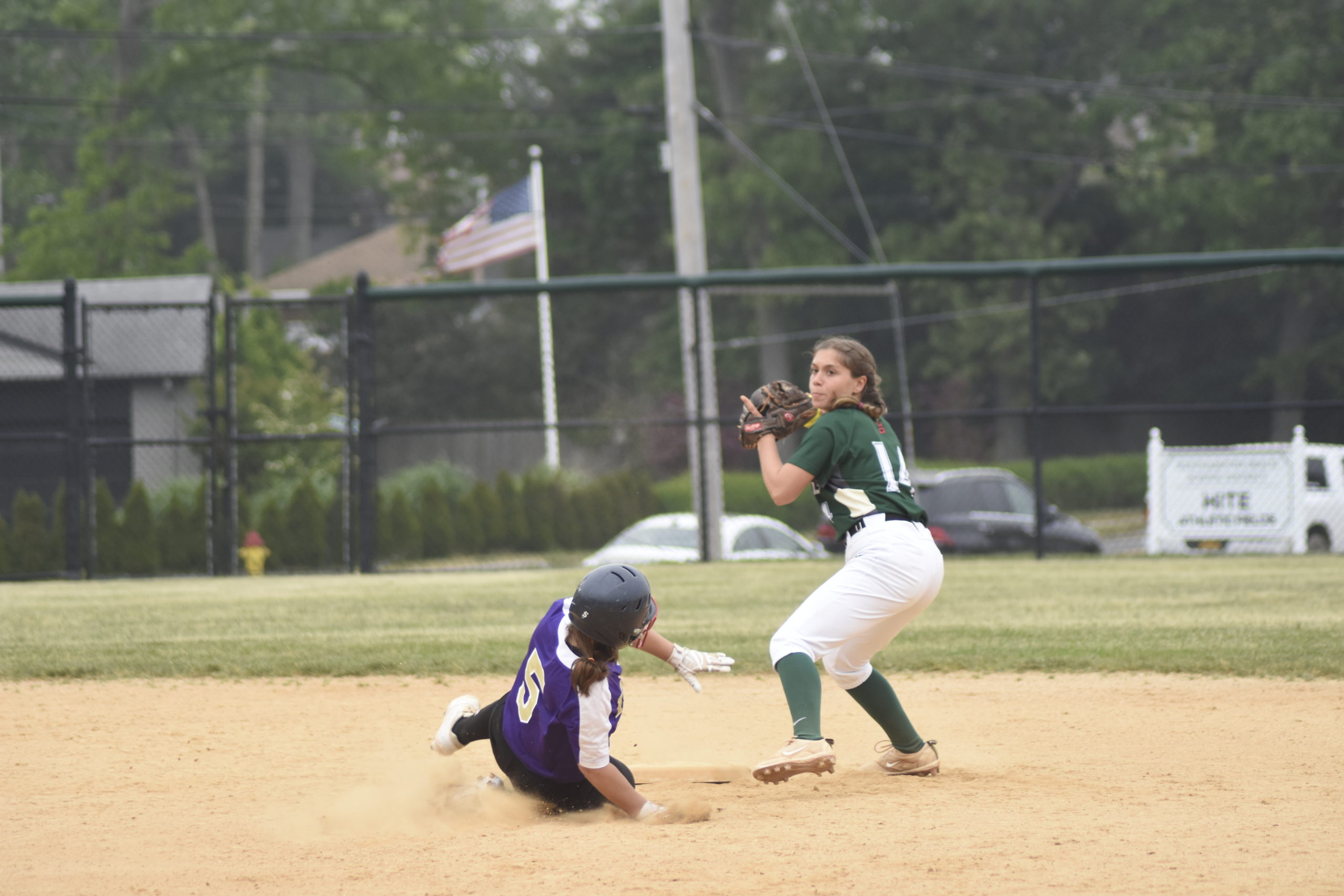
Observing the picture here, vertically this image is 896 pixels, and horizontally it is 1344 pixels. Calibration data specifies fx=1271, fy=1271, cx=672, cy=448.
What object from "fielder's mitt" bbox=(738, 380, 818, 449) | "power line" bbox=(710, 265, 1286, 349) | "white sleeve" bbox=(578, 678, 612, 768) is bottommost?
"white sleeve" bbox=(578, 678, 612, 768)

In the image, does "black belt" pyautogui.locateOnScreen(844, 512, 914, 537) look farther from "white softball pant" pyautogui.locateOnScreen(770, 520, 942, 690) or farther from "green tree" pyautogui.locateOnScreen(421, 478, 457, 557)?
"green tree" pyautogui.locateOnScreen(421, 478, 457, 557)

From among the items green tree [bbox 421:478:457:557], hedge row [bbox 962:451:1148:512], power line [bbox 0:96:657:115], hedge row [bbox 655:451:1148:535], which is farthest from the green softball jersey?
power line [bbox 0:96:657:115]

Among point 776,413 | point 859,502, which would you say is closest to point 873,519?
point 859,502

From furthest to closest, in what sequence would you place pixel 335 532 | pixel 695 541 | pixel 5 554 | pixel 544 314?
1. pixel 544 314
2. pixel 335 532
3. pixel 695 541
4. pixel 5 554

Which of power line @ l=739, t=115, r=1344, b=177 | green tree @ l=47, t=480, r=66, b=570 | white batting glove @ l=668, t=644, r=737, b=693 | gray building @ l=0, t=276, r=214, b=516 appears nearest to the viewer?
white batting glove @ l=668, t=644, r=737, b=693

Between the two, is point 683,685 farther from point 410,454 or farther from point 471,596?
point 410,454

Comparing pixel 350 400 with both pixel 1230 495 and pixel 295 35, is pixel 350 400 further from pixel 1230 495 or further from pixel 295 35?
pixel 295 35

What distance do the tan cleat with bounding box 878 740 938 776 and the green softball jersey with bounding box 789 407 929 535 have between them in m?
0.87

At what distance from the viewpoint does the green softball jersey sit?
14.2 ft

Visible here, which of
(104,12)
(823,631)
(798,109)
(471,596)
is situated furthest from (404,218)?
(823,631)

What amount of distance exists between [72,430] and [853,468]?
10.2 meters

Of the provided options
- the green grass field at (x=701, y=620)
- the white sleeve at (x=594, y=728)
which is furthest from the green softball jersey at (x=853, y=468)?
the green grass field at (x=701, y=620)

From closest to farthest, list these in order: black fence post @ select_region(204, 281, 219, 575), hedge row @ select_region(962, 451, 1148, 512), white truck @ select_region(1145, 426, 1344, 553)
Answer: black fence post @ select_region(204, 281, 219, 575)
white truck @ select_region(1145, 426, 1344, 553)
hedge row @ select_region(962, 451, 1148, 512)

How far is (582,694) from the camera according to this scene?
3871mm
